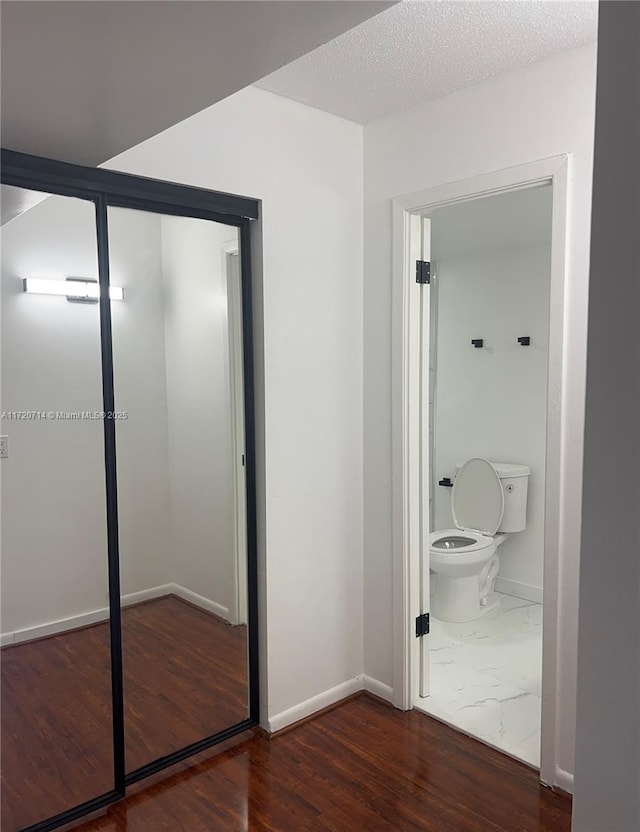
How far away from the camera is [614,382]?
2.67 ft

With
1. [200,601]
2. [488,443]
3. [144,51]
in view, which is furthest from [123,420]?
[488,443]

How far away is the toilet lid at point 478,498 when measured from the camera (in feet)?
13.8

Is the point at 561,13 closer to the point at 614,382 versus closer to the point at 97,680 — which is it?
the point at 614,382

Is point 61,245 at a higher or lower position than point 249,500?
higher

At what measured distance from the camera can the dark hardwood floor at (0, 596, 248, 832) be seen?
7.04 feet

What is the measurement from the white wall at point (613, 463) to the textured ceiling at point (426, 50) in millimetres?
1400

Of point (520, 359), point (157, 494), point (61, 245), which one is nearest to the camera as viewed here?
point (61, 245)

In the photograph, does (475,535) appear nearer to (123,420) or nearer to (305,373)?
(305,373)

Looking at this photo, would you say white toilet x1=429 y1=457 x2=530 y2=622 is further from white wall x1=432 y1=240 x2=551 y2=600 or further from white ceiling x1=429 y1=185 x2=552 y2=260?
white ceiling x1=429 y1=185 x2=552 y2=260

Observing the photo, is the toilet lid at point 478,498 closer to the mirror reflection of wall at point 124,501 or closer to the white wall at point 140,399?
the mirror reflection of wall at point 124,501

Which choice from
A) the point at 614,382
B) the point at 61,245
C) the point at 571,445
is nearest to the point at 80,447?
the point at 61,245

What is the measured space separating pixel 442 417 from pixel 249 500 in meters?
2.42

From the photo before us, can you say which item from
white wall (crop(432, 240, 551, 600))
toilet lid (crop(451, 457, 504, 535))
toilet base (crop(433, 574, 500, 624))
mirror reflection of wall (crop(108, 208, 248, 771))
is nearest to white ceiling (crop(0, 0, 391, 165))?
mirror reflection of wall (crop(108, 208, 248, 771))

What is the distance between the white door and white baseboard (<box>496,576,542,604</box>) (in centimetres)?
158
